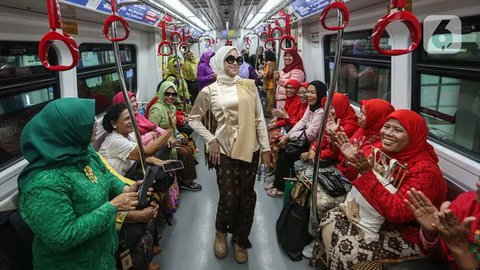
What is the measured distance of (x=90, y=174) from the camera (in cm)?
151

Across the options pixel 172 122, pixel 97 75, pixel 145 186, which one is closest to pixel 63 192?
pixel 145 186

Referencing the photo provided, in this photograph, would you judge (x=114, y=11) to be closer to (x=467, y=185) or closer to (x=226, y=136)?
(x=226, y=136)

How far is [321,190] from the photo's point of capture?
8.62 feet

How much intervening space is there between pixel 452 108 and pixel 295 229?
→ 1.57 meters

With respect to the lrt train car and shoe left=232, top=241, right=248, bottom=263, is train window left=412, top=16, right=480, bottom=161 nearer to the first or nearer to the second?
the lrt train car

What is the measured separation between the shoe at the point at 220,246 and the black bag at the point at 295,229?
0.50 metres

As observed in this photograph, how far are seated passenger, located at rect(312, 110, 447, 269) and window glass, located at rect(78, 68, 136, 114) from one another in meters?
3.19

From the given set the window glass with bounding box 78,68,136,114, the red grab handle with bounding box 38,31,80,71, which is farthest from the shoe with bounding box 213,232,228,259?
the window glass with bounding box 78,68,136,114

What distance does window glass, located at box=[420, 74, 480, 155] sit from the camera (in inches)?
86.7

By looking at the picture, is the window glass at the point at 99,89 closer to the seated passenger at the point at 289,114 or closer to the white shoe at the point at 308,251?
the seated passenger at the point at 289,114

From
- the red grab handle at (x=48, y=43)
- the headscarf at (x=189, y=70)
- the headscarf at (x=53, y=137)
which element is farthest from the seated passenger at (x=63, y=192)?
the headscarf at (x=189, y=70)

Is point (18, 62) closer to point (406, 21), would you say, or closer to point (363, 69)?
point (406, 21)

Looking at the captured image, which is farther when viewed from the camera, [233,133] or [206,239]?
[206,239]

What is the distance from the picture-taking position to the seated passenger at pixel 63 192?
126 cm
